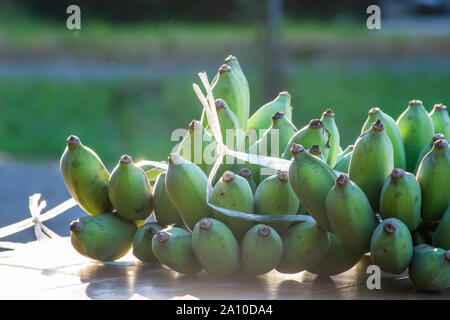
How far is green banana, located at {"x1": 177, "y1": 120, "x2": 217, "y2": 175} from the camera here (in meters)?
1.26

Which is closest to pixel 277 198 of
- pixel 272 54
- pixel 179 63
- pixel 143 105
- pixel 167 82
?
pixel 272 54

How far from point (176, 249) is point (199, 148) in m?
0.21

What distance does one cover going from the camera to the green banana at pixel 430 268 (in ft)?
3.55

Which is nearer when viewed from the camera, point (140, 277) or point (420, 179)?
point (420, 179)

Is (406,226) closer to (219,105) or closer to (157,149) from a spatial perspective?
(219,105)

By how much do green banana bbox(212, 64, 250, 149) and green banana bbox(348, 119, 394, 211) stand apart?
31 cm

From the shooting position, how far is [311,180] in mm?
1100

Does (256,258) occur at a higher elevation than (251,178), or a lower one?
lower

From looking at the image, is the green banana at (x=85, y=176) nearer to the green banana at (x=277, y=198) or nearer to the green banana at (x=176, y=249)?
the green banana at (x=176, y=249)

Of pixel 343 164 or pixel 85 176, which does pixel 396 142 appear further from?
pixel 85 176

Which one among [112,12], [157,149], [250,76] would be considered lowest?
[157,149]

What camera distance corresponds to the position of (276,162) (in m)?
1.18
